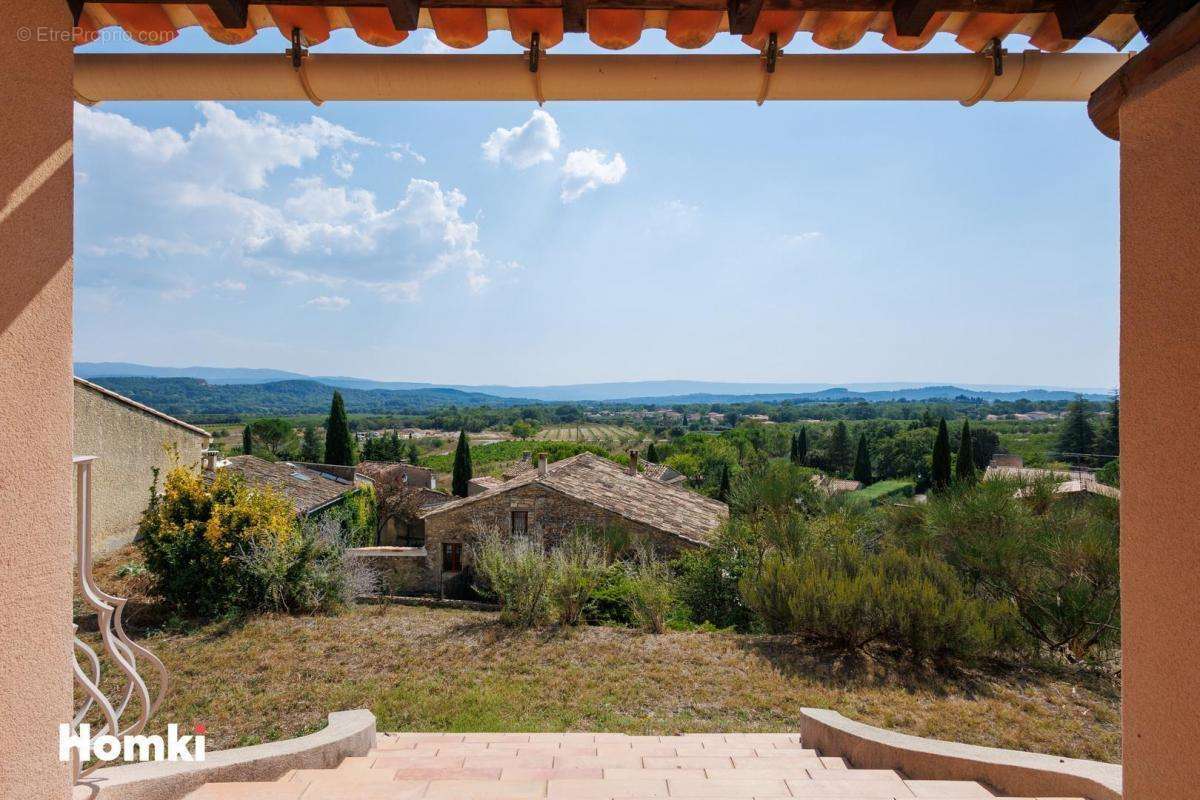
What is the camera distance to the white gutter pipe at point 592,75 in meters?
2.50

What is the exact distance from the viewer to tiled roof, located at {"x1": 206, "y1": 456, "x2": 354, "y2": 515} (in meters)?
16.7

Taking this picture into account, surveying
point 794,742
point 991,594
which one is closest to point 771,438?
point 991,594

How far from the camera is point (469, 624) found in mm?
8219

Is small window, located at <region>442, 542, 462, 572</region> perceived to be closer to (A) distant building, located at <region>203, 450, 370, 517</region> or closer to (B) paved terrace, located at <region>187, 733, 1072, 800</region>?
(A) distant building, located at <region>203, 450, 370, 517</region>

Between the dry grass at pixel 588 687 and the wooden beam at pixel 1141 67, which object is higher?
the wooden beam at pixel 1141 67

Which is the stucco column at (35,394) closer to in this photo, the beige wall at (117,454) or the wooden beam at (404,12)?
the wooden beam at (404,12)

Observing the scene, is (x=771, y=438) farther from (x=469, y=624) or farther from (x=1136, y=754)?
(x=1136, y=754)

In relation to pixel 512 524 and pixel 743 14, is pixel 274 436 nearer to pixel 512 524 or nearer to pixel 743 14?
pixel 512 524

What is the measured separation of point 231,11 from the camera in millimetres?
2244

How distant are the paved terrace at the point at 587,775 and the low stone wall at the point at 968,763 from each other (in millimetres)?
158

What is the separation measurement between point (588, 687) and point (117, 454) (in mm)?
11609

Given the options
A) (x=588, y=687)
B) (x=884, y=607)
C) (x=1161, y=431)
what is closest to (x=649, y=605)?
(x=588, y=687)

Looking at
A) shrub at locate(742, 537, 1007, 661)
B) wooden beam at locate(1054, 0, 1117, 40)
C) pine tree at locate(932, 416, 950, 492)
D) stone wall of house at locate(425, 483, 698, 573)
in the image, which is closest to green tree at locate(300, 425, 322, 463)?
stone wall of house at locate(425, 483, 698, 573)

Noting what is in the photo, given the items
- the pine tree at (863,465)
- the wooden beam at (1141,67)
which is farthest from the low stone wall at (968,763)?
the pine tree at (863,465)
